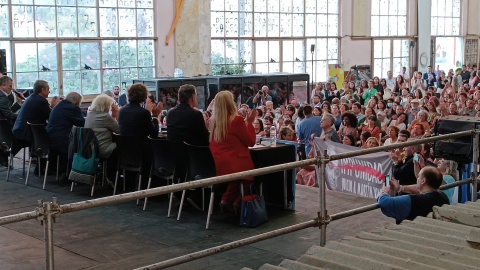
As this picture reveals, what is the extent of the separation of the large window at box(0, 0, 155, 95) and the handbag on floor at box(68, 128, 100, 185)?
35.5 feet

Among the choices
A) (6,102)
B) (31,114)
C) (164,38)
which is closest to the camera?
(31,114)

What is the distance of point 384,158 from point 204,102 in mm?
10534

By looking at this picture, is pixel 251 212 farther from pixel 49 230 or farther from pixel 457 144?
pixel 49 230

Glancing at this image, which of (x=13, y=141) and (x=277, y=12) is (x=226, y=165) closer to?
(x=13, y=141)

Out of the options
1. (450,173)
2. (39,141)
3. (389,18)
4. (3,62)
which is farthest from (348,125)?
(389,18)

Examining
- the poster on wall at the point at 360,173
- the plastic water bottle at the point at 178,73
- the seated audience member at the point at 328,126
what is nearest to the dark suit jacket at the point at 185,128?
the poster on wall at the point at 360,173

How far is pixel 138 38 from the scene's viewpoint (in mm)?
22109

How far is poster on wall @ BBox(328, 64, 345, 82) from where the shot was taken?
1097 inches

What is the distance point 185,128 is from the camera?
8.41m

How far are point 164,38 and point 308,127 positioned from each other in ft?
37.3

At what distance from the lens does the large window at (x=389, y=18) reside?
31.0m

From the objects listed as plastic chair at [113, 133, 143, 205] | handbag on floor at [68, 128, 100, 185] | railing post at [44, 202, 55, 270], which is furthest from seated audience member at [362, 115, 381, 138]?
railing post at [44, 202, 55, 270]

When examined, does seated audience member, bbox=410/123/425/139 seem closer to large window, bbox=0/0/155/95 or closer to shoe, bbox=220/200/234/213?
shoe, bbox=220/200/234/213

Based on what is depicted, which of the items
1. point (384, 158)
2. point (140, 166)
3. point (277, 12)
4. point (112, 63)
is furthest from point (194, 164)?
point (277, 12)
